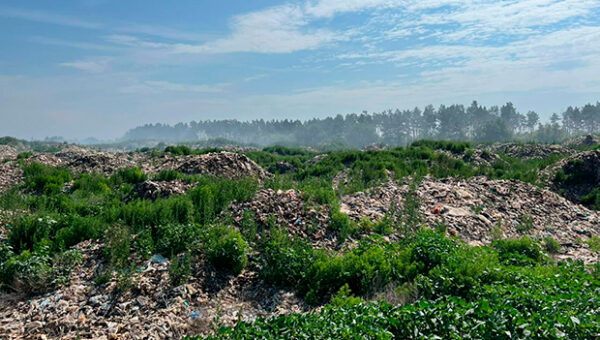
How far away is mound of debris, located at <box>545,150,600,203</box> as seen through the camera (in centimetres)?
1348

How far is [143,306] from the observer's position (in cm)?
501

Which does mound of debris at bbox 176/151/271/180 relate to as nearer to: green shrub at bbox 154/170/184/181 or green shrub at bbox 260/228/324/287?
green shrub at bbox 154/170/184/181

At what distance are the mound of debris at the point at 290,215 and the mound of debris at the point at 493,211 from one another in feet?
3.48

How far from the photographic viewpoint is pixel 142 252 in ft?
19.8

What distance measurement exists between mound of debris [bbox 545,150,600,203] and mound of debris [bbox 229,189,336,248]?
34.0 feet

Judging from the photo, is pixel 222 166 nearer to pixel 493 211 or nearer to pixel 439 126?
pixel 493 211

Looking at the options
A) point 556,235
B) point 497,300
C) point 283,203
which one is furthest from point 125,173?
point 556,235

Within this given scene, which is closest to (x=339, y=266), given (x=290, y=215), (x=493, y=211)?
(x=290, y=215)

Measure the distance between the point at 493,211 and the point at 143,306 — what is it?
9179mm

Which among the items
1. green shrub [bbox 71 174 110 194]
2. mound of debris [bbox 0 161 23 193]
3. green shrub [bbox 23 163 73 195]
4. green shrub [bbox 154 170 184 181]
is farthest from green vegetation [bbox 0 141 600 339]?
mound of debris [bbox 0 161 23 193]

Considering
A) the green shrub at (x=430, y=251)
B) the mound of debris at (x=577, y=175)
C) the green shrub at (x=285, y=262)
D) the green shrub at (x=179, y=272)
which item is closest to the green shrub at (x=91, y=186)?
the green shrub at (x=179, y=272)

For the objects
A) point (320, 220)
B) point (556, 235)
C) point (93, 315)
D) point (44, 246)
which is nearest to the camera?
point (93, 315)

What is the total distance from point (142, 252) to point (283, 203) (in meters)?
3.29

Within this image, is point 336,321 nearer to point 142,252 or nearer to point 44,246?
point 142,252
